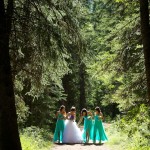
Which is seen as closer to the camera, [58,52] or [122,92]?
[58,52]

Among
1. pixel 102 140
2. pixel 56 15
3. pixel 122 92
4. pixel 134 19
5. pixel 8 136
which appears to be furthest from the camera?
pixel 102 140

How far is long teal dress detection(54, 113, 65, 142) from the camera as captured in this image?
15531mm

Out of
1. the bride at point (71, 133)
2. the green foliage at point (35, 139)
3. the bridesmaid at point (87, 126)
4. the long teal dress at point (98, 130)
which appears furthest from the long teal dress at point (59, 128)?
the long teal dress at point (98, 130)

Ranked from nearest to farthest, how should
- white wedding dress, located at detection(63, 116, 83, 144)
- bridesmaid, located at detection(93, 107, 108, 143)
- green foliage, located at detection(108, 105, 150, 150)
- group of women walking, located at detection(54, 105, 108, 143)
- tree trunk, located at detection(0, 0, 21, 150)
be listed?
tree trunk, located at detection(0, 0, 21, 150) → green foliage, located at detection(108, 105, 150, 150) → bridesmaid, located at detection(93, 107, 108, 143) → group of women walking, located at detection(54, 105, 108, 143) → white wedding dress, located at detection(63, 116, 83, 144)

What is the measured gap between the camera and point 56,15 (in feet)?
33.4

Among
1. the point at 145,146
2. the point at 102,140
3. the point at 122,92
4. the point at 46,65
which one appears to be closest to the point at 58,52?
the point at 46,65

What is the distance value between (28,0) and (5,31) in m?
1.38

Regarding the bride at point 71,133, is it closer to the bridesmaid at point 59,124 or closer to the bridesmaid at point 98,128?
the bridesmaid at point 59,124

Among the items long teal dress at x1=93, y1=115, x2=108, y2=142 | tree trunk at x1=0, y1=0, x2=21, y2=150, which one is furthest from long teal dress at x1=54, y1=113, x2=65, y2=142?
tree trunk at x1=0, y1=0, x2=21, y2=150

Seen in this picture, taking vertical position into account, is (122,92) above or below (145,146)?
above

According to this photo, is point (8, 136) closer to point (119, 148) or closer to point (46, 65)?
point (46, 65)

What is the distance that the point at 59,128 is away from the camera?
1566cm

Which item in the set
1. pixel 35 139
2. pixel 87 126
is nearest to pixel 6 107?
pixel 35 139

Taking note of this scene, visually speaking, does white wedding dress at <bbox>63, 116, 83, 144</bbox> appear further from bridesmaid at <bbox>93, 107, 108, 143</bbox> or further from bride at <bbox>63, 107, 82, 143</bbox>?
bridesmaid at <bbox>93, 107, 108, 143</bbox>
